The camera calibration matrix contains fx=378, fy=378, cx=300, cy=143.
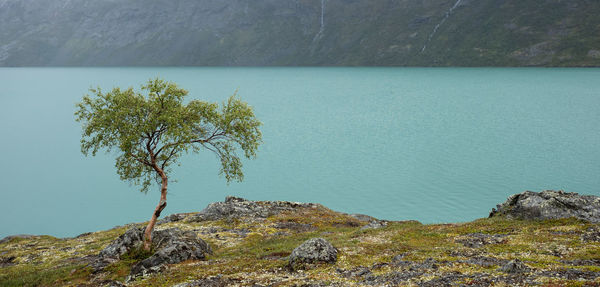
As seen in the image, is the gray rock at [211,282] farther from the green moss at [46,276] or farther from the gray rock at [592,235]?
the gray rock at [592,235]

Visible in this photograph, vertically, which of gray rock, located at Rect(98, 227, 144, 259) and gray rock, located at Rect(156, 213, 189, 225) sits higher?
gray rock, located at Rect(98, 227, 144, 259)

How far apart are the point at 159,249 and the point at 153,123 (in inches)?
→ 434

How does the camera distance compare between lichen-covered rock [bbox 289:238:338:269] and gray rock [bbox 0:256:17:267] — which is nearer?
lichen-covered rock [bbox 289:238:338:269]

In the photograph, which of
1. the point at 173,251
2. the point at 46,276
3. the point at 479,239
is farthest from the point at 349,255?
the point at 46,276

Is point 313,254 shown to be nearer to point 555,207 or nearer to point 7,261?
point 555,207

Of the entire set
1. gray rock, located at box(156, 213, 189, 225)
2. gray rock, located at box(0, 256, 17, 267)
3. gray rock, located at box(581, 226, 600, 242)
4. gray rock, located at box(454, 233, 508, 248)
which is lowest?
gray rock, located at box(454, 233, 508, 248)

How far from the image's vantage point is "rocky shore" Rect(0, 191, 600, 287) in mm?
21402

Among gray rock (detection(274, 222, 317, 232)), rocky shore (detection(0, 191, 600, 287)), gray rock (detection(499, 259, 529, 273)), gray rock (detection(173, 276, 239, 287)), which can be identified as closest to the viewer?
gray rock (detection(499, 259, 529, 273))

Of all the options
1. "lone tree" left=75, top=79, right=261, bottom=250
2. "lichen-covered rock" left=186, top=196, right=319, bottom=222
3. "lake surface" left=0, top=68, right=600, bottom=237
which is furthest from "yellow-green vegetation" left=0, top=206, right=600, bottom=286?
"lake surface" left=0, top=68, right=600, bottom=237

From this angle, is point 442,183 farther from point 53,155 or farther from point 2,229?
point 53,155

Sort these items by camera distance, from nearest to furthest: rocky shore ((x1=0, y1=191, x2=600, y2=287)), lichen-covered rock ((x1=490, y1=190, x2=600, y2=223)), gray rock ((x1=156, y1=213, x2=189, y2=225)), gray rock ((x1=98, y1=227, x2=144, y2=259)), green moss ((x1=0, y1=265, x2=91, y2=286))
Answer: rocky shore ((x1=0, y1=191, x2=600, y2=287)), green moss ((x1=0, y1=265, x2=91, y2=286)), lichen-covered rock ((x1=490, y1=190, x2=600, y2=223)), gray rock ((x1=98, y1=227, x2=144, y2=259)), gray rock ((x1=156, y1=213, x2=189, y2=225))

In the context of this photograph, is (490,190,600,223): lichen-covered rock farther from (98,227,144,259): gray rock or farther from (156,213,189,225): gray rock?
(156,213,189,225): gray rock

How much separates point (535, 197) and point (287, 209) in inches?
1132

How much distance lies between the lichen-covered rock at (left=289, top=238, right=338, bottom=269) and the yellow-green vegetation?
2.00ft
